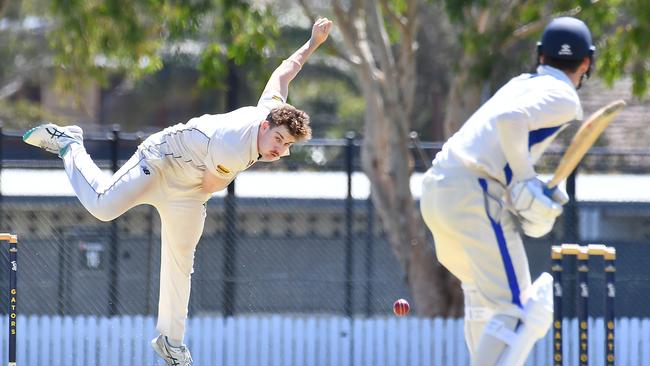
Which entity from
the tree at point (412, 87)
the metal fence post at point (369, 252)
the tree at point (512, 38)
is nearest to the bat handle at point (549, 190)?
the tree at point (512, 38)

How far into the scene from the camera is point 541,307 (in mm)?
5395

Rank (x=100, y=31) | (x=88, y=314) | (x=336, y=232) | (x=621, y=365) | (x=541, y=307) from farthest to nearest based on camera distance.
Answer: (x=100, y=31), (x=336, y=232), (x=88, y=314), (x=621, y=365), (x=541, y=307)

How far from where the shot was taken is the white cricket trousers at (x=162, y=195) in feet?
22.2

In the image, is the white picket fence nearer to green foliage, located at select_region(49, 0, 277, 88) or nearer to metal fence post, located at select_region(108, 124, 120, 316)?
metal fence post, located at select_region(108, 124, 120, 316)

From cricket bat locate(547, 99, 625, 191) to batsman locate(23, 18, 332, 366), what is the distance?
153cm

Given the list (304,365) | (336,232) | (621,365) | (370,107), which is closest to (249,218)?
(336,232)

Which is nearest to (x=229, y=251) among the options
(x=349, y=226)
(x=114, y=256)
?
(x=114, y=256)

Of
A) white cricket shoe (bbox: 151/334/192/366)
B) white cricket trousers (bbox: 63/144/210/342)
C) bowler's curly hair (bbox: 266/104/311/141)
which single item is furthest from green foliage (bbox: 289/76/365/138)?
bowler's curly hair (bbox: 266/104/311/141)

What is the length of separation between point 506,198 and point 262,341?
4.40 meters

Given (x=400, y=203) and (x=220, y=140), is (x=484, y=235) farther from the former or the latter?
(x=400, y=203)

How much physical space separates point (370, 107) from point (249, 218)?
170 centimetres

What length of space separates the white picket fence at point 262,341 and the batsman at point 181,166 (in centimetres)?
216

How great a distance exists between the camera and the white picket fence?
30.9 feet

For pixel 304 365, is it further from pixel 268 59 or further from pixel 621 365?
pixel 268 59
